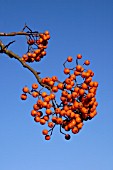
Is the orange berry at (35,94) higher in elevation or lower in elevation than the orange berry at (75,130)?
higher

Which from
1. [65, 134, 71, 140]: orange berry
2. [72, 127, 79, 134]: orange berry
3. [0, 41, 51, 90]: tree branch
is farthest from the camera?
[65, 134, 71, 140]: orange berry

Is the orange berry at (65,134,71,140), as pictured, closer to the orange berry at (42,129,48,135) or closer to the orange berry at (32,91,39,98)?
the orange berry at (42,129,48,135)

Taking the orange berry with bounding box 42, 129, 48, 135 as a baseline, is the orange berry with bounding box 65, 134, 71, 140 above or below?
below

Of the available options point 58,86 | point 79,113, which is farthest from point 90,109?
point 58,86

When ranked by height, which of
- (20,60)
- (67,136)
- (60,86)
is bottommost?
(67,136)

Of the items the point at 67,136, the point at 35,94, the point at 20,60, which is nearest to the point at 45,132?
the point at 67,136

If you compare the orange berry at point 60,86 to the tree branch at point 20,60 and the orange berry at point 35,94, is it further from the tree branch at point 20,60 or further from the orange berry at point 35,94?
the orange berry at point 35,94

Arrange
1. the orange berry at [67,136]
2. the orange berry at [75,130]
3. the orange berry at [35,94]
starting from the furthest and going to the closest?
the orange berry at [67,136], the orange berry at [35,94], the orange berry at [75,130]

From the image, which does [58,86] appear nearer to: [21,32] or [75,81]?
[75,81]

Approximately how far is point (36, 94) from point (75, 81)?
2.38ft

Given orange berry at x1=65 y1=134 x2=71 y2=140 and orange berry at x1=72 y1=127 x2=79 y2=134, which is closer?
orange berry at x1=72 y1=127 x2=79 y2=134

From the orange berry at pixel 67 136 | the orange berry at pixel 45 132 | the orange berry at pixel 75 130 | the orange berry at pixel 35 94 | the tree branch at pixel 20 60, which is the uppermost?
the tree branch at pixel 20 60

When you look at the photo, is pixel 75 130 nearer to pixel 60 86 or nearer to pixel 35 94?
pixel 60 86

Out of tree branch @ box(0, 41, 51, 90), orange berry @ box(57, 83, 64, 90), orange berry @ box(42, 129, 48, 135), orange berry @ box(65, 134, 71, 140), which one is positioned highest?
tree branch @ box(0, 41, 51, 90)
